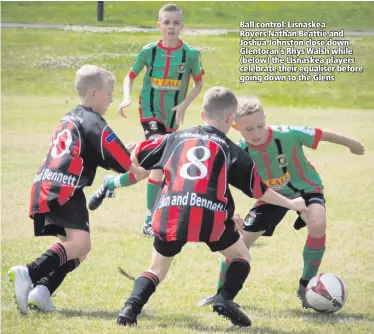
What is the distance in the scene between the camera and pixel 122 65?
29.5m

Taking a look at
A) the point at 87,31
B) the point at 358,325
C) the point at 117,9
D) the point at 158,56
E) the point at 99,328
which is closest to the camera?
the point at 99,328

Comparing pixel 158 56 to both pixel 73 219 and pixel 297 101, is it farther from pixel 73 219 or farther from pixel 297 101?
pixel 297 101

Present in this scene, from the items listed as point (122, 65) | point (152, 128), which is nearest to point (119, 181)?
point (152, 128)

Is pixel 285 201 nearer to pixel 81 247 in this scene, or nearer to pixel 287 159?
pixel 287 159

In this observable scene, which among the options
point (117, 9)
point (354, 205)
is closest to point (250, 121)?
point (354, 205)

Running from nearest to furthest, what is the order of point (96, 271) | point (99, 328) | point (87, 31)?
point (99, 328), point (96, 271), point (87, 31)

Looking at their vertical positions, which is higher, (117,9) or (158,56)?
(117,9)

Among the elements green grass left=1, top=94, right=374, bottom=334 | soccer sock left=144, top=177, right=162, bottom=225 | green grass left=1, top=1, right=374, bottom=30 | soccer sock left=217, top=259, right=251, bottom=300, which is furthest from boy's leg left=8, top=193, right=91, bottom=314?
green grass left=1, top=1, right=374, bottom=30

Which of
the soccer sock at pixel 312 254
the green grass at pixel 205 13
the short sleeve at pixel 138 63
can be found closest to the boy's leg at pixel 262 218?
the soccer sock at pixel 312 254

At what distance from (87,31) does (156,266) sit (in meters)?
30.7

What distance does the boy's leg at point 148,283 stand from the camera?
17.8 ft

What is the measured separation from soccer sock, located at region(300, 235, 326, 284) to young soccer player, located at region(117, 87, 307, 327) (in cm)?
98

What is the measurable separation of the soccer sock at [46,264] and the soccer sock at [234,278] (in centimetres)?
111

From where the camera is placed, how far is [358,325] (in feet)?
19.1
